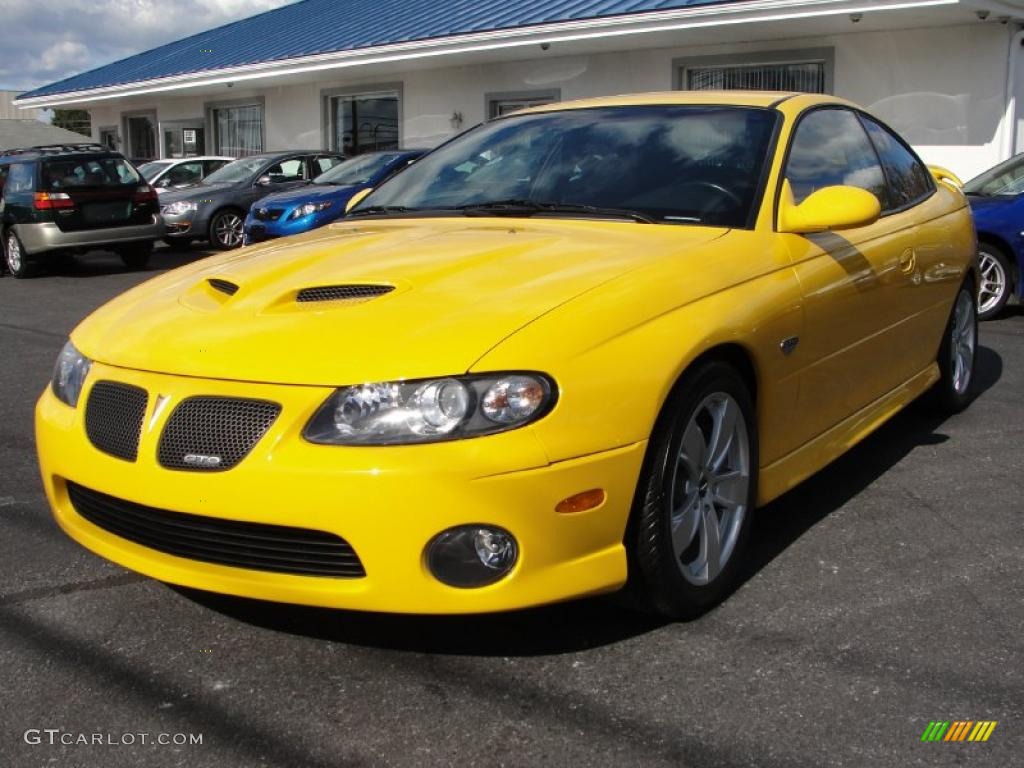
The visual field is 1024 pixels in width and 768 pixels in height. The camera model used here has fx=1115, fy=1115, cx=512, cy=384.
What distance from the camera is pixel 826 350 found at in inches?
151

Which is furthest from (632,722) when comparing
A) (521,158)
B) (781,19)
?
(781,19)

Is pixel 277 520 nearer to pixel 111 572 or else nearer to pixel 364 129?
pixel 111 572

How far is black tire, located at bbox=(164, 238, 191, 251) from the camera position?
16505mm

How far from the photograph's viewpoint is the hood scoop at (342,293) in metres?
3.11

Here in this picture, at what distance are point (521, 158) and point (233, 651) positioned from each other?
2.21 meters

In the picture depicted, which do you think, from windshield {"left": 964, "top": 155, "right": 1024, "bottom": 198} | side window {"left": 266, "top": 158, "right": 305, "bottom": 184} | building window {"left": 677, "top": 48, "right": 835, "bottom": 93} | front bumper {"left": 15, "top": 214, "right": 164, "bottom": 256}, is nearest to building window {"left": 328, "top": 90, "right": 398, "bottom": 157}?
side window {"left": 266, "top": 158, "right": 305, "bottom": 184}

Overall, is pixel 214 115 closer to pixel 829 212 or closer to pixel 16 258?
pixel 16 258

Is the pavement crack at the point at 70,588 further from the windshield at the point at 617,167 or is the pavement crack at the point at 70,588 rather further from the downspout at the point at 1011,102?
the downspout at the point at 1011,102

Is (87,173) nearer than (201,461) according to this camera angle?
No

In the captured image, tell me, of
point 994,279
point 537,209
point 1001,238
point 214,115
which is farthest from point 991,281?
point 214,115

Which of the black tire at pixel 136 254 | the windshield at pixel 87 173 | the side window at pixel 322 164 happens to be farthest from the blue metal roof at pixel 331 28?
the black tire at pixel 136 254

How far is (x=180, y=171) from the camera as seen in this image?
19.6 meters

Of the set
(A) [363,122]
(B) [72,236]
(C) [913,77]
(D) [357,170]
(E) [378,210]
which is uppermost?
(C) [913,77]

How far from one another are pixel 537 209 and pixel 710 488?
123 centimetres
